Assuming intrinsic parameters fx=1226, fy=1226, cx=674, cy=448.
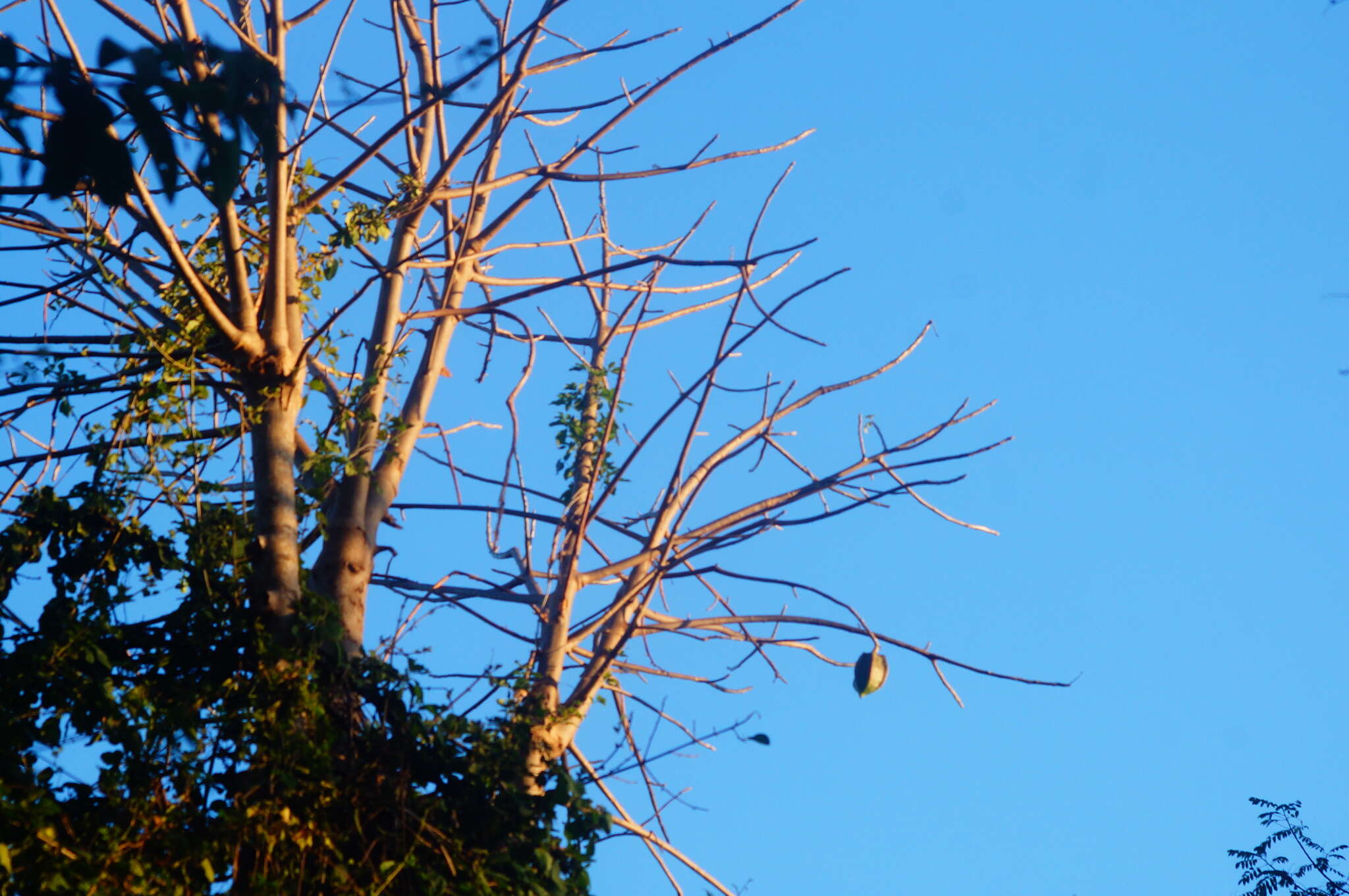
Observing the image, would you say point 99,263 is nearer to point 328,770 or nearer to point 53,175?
point 53,175

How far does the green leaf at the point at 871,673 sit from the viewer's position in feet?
12.1

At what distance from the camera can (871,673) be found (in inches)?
145

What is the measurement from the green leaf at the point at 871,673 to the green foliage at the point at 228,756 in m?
0.95

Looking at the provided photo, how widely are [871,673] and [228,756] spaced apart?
1.84m

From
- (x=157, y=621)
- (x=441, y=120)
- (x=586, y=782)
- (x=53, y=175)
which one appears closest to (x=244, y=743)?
(x=157, y=621)

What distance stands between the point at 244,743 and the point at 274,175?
1.33m

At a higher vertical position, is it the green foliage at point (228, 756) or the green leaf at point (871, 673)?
the green leaf at point (871, 673)

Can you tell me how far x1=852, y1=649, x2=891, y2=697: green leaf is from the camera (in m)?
3.68

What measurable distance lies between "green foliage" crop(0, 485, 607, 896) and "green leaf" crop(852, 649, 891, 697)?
3.13 ft

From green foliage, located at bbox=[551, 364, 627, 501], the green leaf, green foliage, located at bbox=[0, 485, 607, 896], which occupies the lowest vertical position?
green foliage, located at bbox=[0, 485, 607, 896]

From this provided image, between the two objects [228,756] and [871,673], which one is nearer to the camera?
[228,756]

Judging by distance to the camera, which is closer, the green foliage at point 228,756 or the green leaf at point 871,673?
the green foliage at point 228,756

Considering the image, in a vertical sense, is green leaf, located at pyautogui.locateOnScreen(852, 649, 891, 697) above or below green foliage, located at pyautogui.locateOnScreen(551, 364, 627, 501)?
below

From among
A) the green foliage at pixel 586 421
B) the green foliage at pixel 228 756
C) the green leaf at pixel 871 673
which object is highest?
the green foliage at pixel 586 421
